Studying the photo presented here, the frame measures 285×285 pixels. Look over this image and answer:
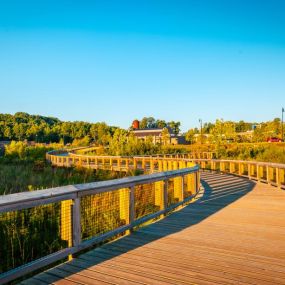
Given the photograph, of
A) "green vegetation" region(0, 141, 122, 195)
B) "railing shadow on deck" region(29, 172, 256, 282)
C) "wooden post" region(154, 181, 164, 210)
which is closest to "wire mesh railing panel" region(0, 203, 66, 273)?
"railing shadow on deck" region(29, 172, 256, 282)

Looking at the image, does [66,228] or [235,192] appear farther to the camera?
[235,192]

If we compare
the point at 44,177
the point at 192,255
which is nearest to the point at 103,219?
the point at 192,255

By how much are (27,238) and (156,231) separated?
3252mm

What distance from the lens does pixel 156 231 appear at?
6.32m

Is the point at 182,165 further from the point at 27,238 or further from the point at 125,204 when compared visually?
the point at 125,204

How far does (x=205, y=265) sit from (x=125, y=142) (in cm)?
3828

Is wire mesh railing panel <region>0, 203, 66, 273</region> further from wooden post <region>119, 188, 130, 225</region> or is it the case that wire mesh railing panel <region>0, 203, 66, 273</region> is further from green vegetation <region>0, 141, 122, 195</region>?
green vegetation <region>0, 141, 122, 195</region>

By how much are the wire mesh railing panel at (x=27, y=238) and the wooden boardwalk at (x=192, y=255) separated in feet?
6.22

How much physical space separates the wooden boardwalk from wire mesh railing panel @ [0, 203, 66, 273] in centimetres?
190

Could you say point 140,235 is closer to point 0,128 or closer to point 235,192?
point 235,192

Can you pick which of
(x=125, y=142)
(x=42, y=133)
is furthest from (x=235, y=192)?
(x=42, y=133)

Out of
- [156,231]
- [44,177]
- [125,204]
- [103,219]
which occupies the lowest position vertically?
Answer: [44,177]

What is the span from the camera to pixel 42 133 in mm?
133625

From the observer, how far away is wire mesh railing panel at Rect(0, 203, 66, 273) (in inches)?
273
